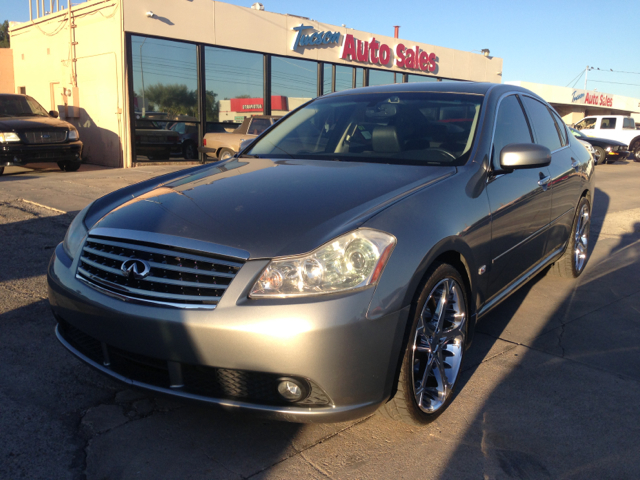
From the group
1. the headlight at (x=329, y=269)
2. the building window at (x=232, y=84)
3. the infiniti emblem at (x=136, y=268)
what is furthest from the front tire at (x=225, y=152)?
the headlight at (x=329, y=269)

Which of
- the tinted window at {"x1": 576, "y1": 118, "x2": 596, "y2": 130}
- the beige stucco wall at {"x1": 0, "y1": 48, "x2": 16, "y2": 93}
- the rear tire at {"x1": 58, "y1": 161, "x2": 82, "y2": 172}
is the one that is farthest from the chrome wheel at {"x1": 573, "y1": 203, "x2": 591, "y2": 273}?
the tinted window at {"x1": 576, "y1": 118, "x2": 596, "y2": 130}

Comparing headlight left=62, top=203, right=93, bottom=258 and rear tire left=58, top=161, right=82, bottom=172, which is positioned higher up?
headlight left=62, top=203, right=93, bottom=258

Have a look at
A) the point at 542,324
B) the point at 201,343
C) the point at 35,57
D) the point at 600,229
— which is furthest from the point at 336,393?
the point at 35,57

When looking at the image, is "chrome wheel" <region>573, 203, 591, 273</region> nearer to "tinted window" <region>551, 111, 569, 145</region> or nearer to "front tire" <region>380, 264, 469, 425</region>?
"tinted window" <region>551, 111, 569, 145</region>

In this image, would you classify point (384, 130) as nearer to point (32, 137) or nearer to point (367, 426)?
point (367, 426)

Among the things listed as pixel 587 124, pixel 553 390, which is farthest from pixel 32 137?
pixel 587 124

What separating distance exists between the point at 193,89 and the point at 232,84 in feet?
4.74

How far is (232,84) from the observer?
1677cm

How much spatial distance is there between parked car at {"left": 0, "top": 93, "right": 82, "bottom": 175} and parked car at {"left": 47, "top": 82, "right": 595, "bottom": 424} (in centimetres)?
933

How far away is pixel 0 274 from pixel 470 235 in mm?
3885

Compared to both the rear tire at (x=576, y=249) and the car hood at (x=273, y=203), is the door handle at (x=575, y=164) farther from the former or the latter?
the car hood at (x=273, y=203)

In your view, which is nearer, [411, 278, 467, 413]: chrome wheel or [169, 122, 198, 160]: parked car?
[411, 278, 467, 413]: chrome wheel

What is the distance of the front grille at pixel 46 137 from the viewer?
11414 mm

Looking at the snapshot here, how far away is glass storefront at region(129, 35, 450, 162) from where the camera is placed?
48.3ft
